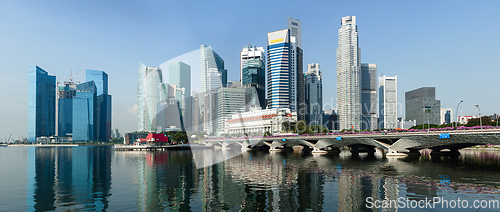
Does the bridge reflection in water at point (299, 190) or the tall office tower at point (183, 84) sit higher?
the tall office tower at point (183, 84)

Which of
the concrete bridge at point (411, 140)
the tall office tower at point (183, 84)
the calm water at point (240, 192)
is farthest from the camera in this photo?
the concrete bridge at point (411, 140)

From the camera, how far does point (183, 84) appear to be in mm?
27078

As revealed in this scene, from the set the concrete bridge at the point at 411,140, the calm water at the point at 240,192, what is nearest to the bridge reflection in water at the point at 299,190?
the calm water at the point at 240,192

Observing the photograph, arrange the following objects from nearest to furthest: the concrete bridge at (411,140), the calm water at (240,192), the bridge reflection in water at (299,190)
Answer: the bridge reflection in water at (299,190) → the calm water at (240,192) → the concrete bridge at (411,140)

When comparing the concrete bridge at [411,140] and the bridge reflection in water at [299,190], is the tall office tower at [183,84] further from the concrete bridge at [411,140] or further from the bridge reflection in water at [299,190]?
the concrete bridge at [411,140]

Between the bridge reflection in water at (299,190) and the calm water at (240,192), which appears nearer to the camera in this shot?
the bridge reflection in water at (299,190)

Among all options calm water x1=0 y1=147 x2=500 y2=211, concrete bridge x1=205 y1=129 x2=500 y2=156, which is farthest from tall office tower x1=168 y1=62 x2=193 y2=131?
concrete bridge x1=205 y1=129 x2=500 y2=156

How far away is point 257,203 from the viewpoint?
103ft

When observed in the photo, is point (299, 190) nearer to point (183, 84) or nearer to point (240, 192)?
point (240, 192)

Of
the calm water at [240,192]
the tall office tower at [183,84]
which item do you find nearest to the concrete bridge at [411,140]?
the calm water at [240,192]

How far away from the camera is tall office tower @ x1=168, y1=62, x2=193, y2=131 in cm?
2464

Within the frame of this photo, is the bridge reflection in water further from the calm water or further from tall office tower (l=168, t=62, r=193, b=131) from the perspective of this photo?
tall office tower (l=168, t=62, r=193, b=131)

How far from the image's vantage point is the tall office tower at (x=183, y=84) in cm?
2464

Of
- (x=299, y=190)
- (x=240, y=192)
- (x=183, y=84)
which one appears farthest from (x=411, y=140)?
(x=183, y=84)
